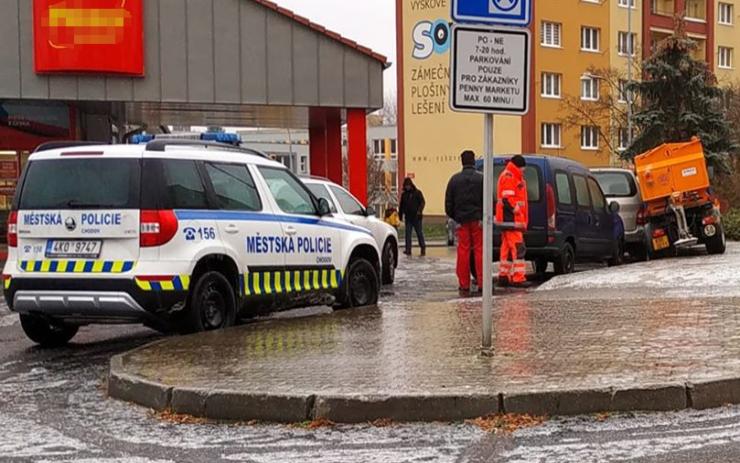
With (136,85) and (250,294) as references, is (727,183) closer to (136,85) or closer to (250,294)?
(136,85)

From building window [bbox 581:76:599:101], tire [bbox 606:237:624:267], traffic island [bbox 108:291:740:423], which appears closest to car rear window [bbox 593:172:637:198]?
tire [bbox 606:237:624:267]

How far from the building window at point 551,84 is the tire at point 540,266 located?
35524mm

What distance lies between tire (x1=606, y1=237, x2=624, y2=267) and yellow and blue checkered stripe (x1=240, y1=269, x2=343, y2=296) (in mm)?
7715

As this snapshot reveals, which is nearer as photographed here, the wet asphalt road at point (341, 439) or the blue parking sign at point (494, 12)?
the wet asphalt road at point (341, 439)

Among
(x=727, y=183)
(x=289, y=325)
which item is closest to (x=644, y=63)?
(x=727, y=183)

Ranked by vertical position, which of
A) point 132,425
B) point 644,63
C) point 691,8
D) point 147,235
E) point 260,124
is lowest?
point 132,425

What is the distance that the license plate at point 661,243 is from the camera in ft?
56.0

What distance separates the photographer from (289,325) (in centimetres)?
938

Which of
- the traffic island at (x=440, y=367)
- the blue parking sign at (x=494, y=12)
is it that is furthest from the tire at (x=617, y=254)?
the blue parking sign at (x=494, y=12)

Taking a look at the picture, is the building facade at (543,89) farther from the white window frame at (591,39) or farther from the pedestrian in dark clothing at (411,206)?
the pedestrian in dark clothing at (411,206)

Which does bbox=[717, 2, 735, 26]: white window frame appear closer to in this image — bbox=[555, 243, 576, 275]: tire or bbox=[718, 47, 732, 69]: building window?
bbox=[718, 47, 732, 69]: building window

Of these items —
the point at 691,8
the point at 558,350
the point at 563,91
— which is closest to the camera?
the point at 558,350

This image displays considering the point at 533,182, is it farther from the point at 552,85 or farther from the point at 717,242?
the point at 552,85

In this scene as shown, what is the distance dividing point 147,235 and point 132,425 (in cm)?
246
